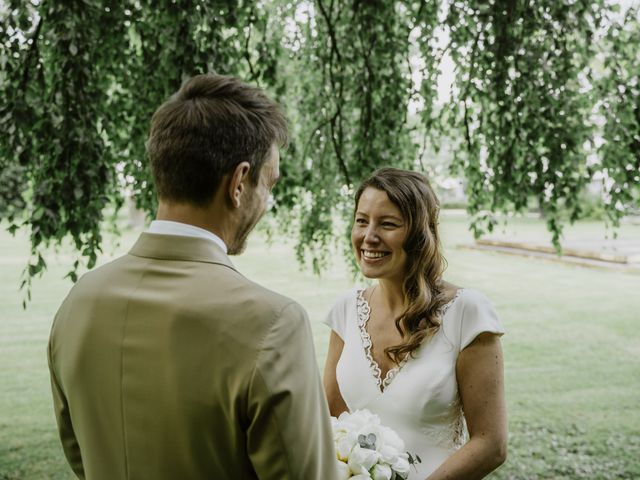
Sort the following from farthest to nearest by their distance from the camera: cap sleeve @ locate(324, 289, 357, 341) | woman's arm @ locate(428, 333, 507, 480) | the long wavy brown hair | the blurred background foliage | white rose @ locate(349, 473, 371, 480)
Result: the blurred background foliage < cap sleeve @ locate(324, 289, 357, 341) < the long wavy brown hair < woman's arm @ locate(428, 333, 507, 480) < white rose @ locate(349, 473, 371, 480)

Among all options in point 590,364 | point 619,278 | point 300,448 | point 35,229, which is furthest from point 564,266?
point 300,448

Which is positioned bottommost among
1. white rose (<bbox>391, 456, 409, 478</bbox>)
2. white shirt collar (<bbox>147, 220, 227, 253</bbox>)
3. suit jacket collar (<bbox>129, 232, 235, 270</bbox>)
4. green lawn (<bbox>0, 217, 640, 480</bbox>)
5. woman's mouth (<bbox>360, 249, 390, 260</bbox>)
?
green lawn (<bbox>0, 217, 640, 480</bbox>)

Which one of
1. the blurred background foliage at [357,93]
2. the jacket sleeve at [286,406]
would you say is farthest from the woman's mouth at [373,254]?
the blurred background foliage at [357,93]

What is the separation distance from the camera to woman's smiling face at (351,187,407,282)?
74.7 inches

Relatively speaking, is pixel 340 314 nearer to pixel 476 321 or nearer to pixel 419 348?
pixel 419 348

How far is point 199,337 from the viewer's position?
35.9 inches

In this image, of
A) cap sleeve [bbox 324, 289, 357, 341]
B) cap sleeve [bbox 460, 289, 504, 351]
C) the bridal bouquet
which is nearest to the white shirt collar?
the bridal bouquet

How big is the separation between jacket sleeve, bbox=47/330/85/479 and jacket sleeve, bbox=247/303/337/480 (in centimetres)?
44

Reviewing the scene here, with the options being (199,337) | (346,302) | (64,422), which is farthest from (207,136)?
(346,302)

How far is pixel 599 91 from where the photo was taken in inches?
148

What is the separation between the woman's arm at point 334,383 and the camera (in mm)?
2047

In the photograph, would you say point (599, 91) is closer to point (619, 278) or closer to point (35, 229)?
point (35, 229)

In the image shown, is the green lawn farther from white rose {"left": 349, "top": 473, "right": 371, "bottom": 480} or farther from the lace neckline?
white rose {"left": 349, "top": 473, "right": 371, "bottom": 480}

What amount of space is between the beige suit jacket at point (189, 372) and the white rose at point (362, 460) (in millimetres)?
436
